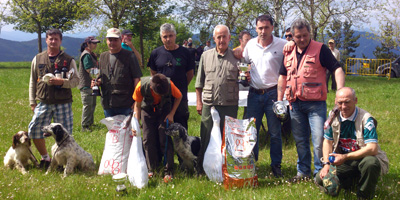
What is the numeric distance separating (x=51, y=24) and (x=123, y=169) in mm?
30124

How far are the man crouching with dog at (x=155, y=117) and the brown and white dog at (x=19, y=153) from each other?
1.72 m

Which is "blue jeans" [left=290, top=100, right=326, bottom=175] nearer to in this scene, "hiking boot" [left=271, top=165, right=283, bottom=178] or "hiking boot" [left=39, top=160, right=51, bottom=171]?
"hiking boot" [left=271, top=165, right=283, bottom=178]

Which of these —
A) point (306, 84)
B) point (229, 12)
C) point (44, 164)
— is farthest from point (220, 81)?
point (229, 12)

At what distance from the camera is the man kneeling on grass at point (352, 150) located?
3465 mm

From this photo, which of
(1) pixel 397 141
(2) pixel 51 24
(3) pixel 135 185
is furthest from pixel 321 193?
(2) pixel 51 24

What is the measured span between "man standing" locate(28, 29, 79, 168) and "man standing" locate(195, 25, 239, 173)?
1889mm

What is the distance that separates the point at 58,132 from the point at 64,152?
0.91 ft

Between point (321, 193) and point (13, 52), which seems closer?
point (321, 193)

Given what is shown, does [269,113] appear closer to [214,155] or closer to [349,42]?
[214,155]

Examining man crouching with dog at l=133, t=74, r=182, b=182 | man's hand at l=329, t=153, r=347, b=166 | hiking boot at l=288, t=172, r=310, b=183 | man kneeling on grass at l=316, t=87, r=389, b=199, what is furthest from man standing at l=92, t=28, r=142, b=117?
man's hand at l=329, t=153, r=347, b=166

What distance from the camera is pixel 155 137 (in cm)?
464

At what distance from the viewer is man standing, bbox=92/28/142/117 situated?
490 cm

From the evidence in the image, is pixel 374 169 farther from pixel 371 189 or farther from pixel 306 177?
pixel 306 177

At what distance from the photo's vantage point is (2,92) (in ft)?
44.3
